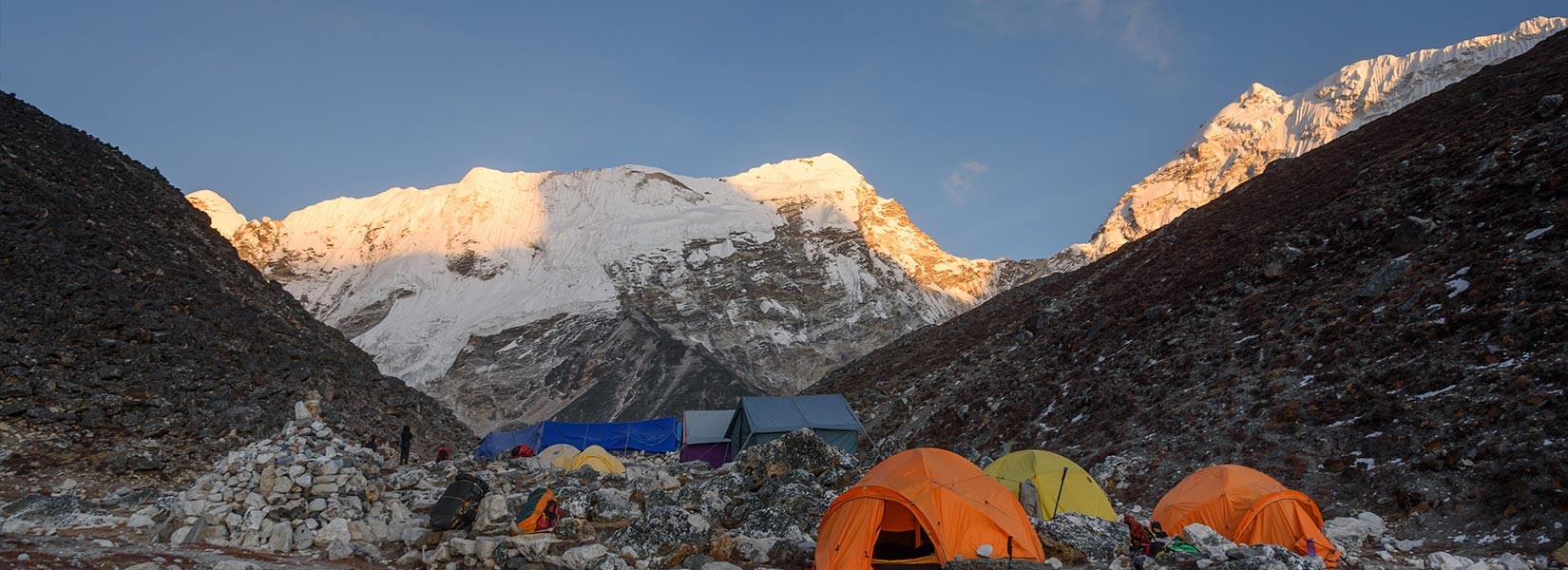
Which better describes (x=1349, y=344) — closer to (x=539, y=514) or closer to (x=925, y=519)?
(x=925, y=519)

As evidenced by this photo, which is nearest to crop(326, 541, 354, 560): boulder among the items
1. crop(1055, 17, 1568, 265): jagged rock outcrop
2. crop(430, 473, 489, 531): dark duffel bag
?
crop(430, 473, 489, 531): dark duffel bag

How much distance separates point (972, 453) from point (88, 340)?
2236cm

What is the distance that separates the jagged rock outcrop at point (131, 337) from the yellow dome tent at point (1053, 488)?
57.9ft

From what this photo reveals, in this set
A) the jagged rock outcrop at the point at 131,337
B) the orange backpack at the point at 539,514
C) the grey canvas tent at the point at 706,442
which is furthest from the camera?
the grey canvas tent at the point at 706,442

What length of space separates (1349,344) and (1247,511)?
6.46m

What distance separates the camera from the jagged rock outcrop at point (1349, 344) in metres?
11.0

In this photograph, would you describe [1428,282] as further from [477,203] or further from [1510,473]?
[477,203]

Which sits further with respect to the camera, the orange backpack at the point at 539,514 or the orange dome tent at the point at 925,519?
the orange backpack at the point at 539,514

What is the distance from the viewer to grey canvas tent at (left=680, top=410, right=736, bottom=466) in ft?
96.7

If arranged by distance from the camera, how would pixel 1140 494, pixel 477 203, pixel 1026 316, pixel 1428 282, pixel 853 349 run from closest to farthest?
pixel 1140 494
pixel 1428 282
pixel 1026 316
pixel 853 349
pixel 477 203

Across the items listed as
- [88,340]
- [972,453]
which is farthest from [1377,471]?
[88,340]

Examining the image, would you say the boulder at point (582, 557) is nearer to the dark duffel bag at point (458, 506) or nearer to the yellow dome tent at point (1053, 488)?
the dark duffel bag at point (458, 506)

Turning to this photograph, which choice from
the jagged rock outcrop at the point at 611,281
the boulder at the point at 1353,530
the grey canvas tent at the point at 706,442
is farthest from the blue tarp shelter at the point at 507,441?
the jagged rock outcrop at the point at 611,281

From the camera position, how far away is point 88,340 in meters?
20.4
